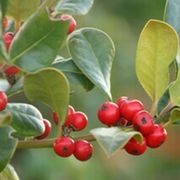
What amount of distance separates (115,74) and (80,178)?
22.4 inches

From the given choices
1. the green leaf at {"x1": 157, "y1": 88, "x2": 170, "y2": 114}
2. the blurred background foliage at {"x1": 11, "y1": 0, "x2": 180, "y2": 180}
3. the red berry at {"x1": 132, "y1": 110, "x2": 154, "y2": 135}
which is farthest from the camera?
the blurred background foliage at {"x1": 11, "y1": 0, "x2": 180, "y2": 180}

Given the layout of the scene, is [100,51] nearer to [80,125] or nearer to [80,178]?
[80,125]

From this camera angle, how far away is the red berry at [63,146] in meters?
1.19

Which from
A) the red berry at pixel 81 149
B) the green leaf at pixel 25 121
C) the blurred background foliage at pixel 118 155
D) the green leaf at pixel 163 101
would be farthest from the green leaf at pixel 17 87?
the blurred background foliage at pixel 118 155

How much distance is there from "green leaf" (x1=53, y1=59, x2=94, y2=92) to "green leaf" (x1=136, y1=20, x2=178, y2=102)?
95 mm

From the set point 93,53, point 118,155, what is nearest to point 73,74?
point 93,53

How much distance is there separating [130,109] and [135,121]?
2cm

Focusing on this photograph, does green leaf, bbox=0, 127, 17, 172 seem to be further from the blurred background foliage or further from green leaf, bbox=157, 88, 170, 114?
the blurred background foliage

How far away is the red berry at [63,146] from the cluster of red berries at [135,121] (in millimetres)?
66

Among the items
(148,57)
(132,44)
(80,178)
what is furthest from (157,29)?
(132,44)

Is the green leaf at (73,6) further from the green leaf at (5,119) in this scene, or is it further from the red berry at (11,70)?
the green leaf at (5,119)

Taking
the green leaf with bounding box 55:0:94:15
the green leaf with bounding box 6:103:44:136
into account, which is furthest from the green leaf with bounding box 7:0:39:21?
the green leaf with bounding box 6:103:44:136

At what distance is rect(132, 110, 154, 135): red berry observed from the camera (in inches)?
45.9

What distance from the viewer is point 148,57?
128 centimetres
